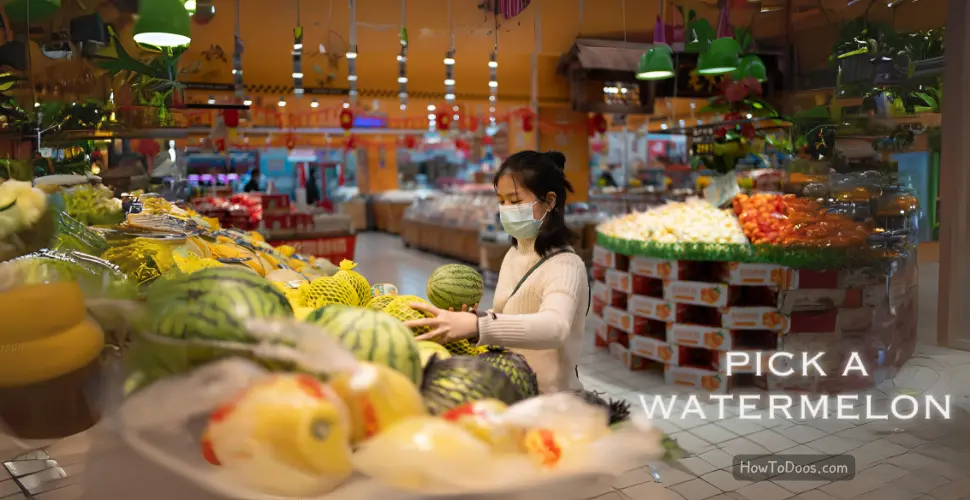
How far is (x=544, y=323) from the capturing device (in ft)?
5.25

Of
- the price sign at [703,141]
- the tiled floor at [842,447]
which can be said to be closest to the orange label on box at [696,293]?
the tiled floor at [842,447]

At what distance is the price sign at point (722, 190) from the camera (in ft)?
19.3

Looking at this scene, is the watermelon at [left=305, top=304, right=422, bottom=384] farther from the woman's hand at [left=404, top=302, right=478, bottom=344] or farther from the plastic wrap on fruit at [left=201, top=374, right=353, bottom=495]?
the woman's hand at [left=404, top=302, right=478, bottom=344]

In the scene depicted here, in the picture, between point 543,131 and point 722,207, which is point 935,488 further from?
point 543,131

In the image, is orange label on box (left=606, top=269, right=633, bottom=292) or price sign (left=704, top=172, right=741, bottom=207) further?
price sign (left=704, top=172, right=741, bottom=207)

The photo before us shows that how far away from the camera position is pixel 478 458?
98 cm

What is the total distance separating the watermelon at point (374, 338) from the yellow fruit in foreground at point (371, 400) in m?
0.05

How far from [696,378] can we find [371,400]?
4.39m

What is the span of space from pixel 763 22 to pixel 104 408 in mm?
9548

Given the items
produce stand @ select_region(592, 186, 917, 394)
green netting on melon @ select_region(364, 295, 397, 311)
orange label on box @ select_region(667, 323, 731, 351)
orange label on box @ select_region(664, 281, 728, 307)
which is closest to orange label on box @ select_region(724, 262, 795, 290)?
produce stand @ select_region(592, 186, 917, 394)

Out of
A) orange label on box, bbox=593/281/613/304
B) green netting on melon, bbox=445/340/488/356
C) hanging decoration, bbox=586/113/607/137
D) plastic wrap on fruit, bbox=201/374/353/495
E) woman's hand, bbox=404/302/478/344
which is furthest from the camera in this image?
hanging decoration, bbox=586/113/607/137

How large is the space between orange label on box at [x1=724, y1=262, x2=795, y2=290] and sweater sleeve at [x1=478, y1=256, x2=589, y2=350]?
339 centimetres

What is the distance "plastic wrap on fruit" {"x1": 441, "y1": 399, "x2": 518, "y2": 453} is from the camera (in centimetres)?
102

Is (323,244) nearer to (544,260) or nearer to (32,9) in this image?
(32,9)
